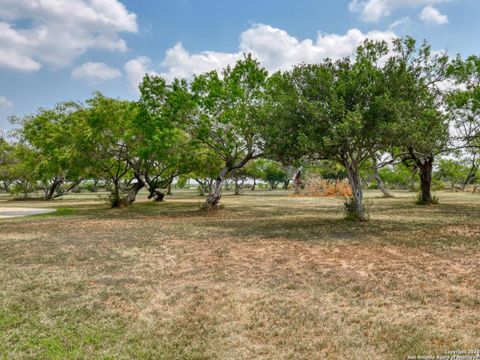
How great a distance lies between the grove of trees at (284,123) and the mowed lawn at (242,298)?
4596mm

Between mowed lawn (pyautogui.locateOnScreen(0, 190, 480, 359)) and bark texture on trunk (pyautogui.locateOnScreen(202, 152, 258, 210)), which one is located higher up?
bark texture on trunk (pyautogui.locateOnScreen(202, 152, 258, 210))

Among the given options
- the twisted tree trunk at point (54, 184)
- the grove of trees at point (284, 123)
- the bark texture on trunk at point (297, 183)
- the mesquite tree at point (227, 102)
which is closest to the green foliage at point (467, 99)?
the grove of trees at point (284, 123)

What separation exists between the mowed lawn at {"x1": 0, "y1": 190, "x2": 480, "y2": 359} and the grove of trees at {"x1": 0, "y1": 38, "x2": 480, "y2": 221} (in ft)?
15.1

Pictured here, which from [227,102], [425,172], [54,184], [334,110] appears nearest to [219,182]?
[227,102]

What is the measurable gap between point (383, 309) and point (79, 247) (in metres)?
8.96

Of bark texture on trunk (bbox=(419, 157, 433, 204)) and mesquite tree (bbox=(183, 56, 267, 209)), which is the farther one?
bark texture on trunk (bbox=(419, 157, 433, 204))

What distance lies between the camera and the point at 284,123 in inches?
552

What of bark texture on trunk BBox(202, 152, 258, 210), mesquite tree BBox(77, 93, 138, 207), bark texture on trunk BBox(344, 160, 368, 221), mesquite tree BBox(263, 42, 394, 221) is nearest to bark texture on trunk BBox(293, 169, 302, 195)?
bark texture on trunk BBox(202, 152, 258, 210)

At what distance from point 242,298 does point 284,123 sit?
948 centimetres

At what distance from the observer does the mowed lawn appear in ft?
13.9

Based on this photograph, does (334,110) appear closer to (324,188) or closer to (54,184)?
(324,188)

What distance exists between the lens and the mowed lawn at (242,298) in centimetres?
424

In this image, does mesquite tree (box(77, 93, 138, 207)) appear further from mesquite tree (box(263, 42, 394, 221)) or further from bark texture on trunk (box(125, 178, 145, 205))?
mesquite tree (box(263, 42, 394, 221))

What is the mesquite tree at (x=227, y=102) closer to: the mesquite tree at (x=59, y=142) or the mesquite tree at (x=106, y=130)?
the mesquite tree at (x=106, y=130)
